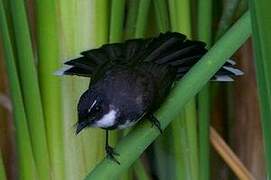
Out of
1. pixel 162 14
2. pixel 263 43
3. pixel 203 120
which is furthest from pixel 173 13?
pixel 263 43

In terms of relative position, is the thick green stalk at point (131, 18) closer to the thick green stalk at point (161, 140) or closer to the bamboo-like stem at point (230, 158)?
the thick green stalk at point (161, 140)

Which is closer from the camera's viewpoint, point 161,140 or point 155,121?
point 155,121

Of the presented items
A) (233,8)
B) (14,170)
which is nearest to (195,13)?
(233,8)

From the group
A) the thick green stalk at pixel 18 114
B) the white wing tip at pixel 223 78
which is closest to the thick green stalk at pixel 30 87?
the thick green stalk at pixel 18 114

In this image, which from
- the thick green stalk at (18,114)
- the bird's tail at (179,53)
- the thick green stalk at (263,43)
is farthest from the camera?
the bird's tail at (179,53)

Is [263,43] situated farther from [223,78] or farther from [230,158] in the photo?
[230,158]

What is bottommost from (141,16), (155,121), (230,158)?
(230,158)
